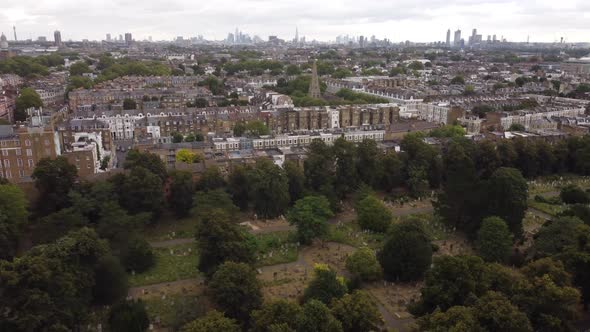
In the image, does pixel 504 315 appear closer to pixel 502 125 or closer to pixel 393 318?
pixel 393 318

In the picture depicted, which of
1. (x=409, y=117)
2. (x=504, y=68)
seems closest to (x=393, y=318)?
(x=409, y=117)

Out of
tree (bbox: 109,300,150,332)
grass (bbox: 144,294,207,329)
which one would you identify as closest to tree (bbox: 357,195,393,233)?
grass (bbox: 144,294,207,329)

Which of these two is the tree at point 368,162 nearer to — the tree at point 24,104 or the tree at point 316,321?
the tree at point 316,321

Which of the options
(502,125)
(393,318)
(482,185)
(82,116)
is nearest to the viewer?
(393,318)

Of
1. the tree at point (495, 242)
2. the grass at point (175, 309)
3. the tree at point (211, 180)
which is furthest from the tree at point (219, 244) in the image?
the tree at point (495, 242)

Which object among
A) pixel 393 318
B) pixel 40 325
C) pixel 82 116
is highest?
pixel 82 116

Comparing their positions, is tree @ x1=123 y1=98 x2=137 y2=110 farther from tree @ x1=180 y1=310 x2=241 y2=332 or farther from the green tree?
the green tree

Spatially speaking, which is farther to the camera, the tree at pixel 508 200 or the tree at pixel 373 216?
the tree at pixel 373 216

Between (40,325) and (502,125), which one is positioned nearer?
(40,325)
